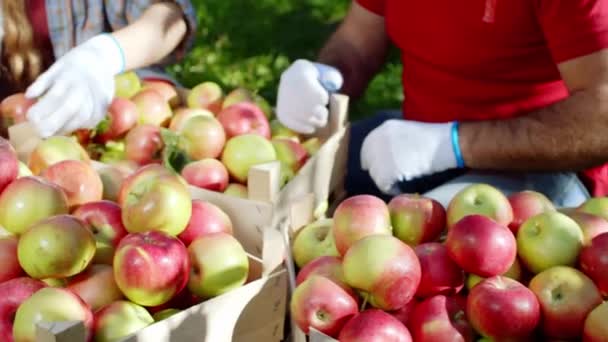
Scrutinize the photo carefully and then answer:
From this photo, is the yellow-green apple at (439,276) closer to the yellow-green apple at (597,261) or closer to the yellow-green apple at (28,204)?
the yellow-green apple at (597,261)

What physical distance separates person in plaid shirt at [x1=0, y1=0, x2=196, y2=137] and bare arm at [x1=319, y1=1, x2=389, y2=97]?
0.45 metres

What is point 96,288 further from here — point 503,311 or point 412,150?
point 412,150

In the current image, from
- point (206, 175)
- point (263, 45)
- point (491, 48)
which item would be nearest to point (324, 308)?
point (206, 175)

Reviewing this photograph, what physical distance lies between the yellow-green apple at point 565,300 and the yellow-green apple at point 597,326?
2cm

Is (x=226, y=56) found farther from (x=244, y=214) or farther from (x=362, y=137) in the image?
(x=244, y=214)

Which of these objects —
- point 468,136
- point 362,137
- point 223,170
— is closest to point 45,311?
point 223,170

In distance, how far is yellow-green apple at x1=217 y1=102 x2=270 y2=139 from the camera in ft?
6.38

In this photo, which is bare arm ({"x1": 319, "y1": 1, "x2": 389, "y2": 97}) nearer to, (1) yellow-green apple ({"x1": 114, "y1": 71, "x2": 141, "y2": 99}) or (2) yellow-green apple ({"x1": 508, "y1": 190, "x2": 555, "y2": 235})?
(1) yellow-green apple ({"x1": 114, "y1": 71, "x2": 141, "y2": 99})

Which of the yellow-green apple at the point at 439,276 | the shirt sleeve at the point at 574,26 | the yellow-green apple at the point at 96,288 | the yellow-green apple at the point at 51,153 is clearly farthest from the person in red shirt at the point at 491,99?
the yellow-green apple at the point at 96,288

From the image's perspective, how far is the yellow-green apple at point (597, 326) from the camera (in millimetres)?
1086

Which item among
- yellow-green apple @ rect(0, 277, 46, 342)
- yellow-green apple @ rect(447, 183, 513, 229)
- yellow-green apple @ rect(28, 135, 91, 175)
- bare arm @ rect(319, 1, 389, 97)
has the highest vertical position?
yellow-green apple @ rect(447, 183, 513, 229)

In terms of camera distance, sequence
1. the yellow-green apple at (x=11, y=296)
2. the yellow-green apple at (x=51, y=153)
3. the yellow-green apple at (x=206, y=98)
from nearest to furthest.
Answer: the yellow-green apple at (x=11, y=296)
the yellow-green apple at (x=51, y=153)
the yellow-green apple at (x=206, y=98)

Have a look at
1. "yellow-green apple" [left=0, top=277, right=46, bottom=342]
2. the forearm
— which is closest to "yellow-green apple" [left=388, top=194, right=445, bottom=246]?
"yellow-green apple" [left=0, top=277, right=46, bottom=342]

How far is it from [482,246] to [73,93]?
1096mm
